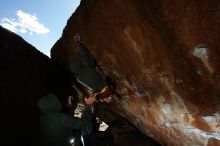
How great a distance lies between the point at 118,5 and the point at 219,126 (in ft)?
11.2

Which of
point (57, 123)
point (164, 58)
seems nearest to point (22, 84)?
point (57, 123)

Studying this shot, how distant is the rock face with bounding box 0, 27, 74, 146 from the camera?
7.38m

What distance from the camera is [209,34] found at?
5098 millimetres

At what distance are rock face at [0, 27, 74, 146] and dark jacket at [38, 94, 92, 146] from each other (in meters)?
1.75

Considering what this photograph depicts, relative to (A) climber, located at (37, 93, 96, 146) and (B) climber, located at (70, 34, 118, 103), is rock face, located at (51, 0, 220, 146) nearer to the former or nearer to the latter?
(B) climber, located at (70, 34, 118, 103)

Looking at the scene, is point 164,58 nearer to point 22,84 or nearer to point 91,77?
point 91,77

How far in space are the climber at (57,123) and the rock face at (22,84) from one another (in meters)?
1.75

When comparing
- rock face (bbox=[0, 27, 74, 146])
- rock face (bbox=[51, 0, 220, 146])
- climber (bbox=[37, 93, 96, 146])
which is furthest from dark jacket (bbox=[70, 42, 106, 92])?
rock face (bbox=[0, 27, 74, 146])

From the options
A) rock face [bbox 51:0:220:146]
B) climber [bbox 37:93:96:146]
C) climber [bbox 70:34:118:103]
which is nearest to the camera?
rock face [bbox 51:0:220:146]

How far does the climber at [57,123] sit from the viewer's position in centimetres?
557

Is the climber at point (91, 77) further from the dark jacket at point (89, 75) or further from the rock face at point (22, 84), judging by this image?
the rock face at point (22, 84)

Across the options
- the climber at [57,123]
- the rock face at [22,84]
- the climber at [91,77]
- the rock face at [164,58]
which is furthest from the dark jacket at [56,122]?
the rock face at [164,58]

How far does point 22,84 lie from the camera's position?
8547 mm

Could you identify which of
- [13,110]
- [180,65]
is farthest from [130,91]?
[13,110]
